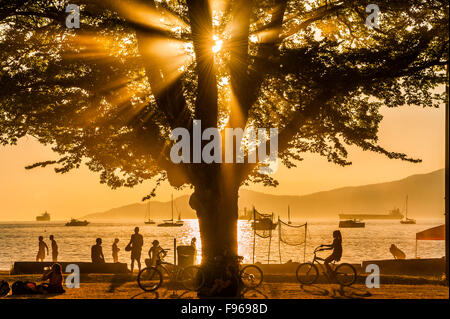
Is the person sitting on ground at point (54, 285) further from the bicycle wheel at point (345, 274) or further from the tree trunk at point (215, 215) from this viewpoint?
the bicycle wheel at point (345, 274)

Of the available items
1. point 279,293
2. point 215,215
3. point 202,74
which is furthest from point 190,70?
point 279,293

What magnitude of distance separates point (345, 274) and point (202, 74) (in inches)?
311

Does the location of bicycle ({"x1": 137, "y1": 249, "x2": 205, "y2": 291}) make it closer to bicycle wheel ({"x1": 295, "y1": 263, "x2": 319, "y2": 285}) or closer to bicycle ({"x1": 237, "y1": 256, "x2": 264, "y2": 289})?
bicycle ({"x1": 237, "y1": 256, "x2": 264, "y2": 289})

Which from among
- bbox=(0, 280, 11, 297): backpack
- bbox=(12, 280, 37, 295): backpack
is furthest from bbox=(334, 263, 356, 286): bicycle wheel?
bbox=(0, 280, 11, 297): backpack

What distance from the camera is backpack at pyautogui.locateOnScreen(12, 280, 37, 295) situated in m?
15.9

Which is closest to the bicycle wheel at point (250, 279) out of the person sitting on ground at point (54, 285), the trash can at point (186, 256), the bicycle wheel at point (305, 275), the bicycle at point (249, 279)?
the bicycle at point (249, 279)

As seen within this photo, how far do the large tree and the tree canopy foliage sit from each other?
4 centimetres

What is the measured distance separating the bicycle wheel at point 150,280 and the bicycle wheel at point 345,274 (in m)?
5.73

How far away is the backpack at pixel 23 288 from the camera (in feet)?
52.3

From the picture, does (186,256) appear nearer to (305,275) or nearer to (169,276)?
(169,276)

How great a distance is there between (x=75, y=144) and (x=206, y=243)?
276 inches

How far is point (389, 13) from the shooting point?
1912 centimetres
